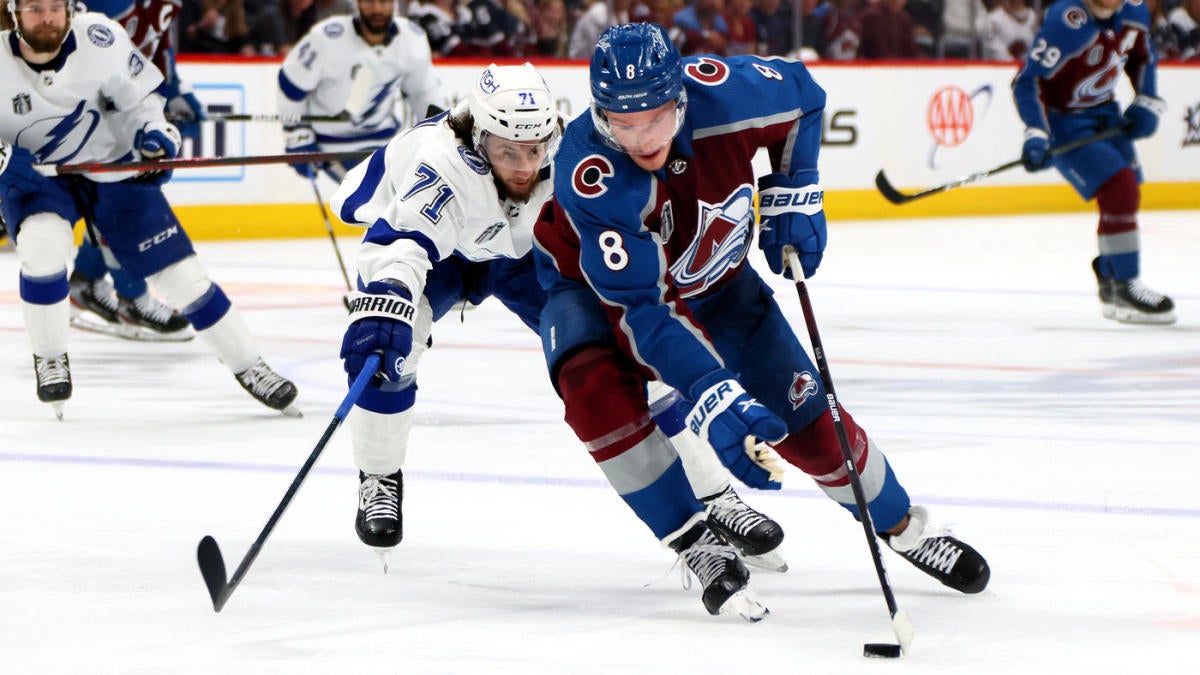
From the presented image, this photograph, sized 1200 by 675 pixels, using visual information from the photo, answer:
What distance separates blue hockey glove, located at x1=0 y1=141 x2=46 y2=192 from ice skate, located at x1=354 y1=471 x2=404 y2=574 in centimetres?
200

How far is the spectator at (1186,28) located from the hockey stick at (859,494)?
10.5 meters

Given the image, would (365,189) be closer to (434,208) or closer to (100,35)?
(434,208)

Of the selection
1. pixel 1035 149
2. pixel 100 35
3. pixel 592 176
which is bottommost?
pixel 1035 149

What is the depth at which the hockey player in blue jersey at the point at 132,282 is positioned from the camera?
21.8ft

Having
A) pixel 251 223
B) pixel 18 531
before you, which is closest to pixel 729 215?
pixel 18 531

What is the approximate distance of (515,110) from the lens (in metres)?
3.22

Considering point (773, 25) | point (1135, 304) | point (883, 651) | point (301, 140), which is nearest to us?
point (883, 651)

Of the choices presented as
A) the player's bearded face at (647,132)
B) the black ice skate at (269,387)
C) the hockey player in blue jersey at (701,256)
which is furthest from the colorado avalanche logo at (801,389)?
the black ice skate at (269,387)

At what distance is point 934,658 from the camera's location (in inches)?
103

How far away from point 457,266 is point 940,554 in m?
1.13

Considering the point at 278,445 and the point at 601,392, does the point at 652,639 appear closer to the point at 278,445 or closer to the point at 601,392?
the point at 601,392

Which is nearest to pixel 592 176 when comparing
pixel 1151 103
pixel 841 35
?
pixel 1151 103

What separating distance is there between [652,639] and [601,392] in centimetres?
40

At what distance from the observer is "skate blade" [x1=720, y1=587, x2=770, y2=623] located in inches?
112
